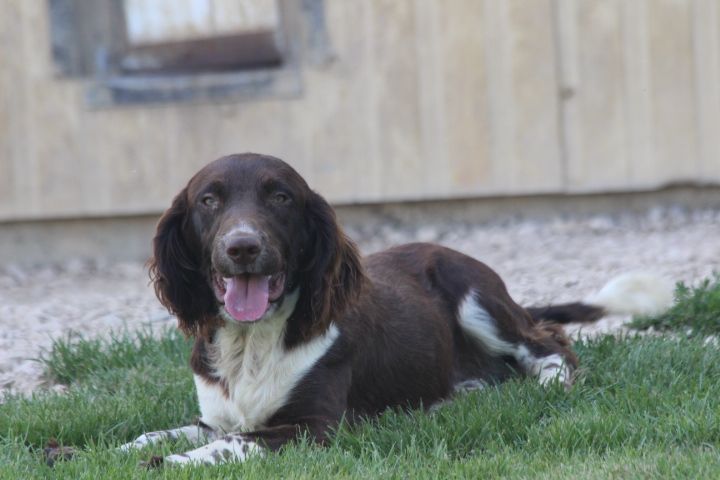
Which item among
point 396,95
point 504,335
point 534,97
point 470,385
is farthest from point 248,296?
point 534,97

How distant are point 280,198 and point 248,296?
0.37m

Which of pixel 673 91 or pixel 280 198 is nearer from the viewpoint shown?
pixel 280 198

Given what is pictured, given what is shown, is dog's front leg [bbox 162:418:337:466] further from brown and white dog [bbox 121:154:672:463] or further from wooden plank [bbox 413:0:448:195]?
wooden plank [bbox 413:0:448:195]

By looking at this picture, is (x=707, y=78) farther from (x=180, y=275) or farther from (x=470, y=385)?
(x=180, y=275)

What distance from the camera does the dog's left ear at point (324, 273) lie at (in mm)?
4680

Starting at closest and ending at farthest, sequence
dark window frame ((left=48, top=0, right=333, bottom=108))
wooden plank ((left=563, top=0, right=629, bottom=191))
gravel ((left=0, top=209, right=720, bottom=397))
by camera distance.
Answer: gravel ((left=0, top=209, right=720, bottom=397)) → wooden plank ((left=563, top=0, right=629, bottom=191)) → dark window frame ((left=48, top=0, right=333, bottom=108))

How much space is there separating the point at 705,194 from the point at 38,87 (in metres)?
4.40

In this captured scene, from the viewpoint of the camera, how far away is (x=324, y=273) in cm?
472

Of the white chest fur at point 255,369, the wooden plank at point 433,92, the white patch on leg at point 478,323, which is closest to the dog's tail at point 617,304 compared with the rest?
the white patch on leg at point 478,323

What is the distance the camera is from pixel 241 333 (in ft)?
15.7

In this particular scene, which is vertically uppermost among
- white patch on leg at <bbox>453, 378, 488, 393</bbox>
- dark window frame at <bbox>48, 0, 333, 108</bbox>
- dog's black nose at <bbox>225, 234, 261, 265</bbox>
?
dark window frame at <bbox>48, 0, 333, 108</bbox>

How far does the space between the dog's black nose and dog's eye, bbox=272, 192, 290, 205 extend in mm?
307

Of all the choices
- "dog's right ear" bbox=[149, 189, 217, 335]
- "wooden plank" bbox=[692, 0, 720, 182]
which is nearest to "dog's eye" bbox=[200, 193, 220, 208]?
"dog's right ear" bbox=[149, 189, 217, 335]

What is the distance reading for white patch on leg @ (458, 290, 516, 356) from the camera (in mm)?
5566
